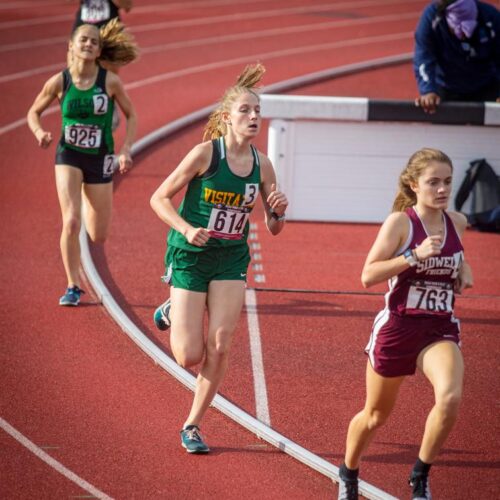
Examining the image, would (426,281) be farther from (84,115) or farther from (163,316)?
(84,115)

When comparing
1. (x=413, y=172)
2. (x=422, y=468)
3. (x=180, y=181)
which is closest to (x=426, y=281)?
(x=413, y=172)

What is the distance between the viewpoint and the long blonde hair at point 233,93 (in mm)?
6180

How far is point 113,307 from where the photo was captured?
8.68 metres

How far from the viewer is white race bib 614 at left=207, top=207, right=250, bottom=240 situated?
20.0 ft

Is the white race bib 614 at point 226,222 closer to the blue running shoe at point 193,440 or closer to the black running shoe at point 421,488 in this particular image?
the blue running shoe at point 193,440

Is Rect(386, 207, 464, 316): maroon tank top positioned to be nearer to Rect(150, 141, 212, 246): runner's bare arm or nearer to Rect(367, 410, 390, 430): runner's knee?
Rect(367, 410, 390, 430): runner's knee

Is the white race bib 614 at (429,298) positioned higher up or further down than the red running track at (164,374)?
higher up

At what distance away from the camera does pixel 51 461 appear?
6.14 m

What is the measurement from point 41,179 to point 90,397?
616 centimetres

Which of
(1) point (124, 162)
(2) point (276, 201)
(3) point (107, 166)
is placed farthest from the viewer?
(3) point (107, 166)

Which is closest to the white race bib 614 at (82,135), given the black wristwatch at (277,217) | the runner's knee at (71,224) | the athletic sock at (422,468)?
the runner's knee at (71,224)

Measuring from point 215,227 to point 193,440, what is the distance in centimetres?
121

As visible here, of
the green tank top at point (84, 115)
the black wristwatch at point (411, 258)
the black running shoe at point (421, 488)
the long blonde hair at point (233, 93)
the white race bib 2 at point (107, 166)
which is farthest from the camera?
the white race bib 2 at point (107, 166)

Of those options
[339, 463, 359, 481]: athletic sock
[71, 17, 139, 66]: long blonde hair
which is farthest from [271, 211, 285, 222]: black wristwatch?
[71, 17, 139, 66]: long blonde hair
